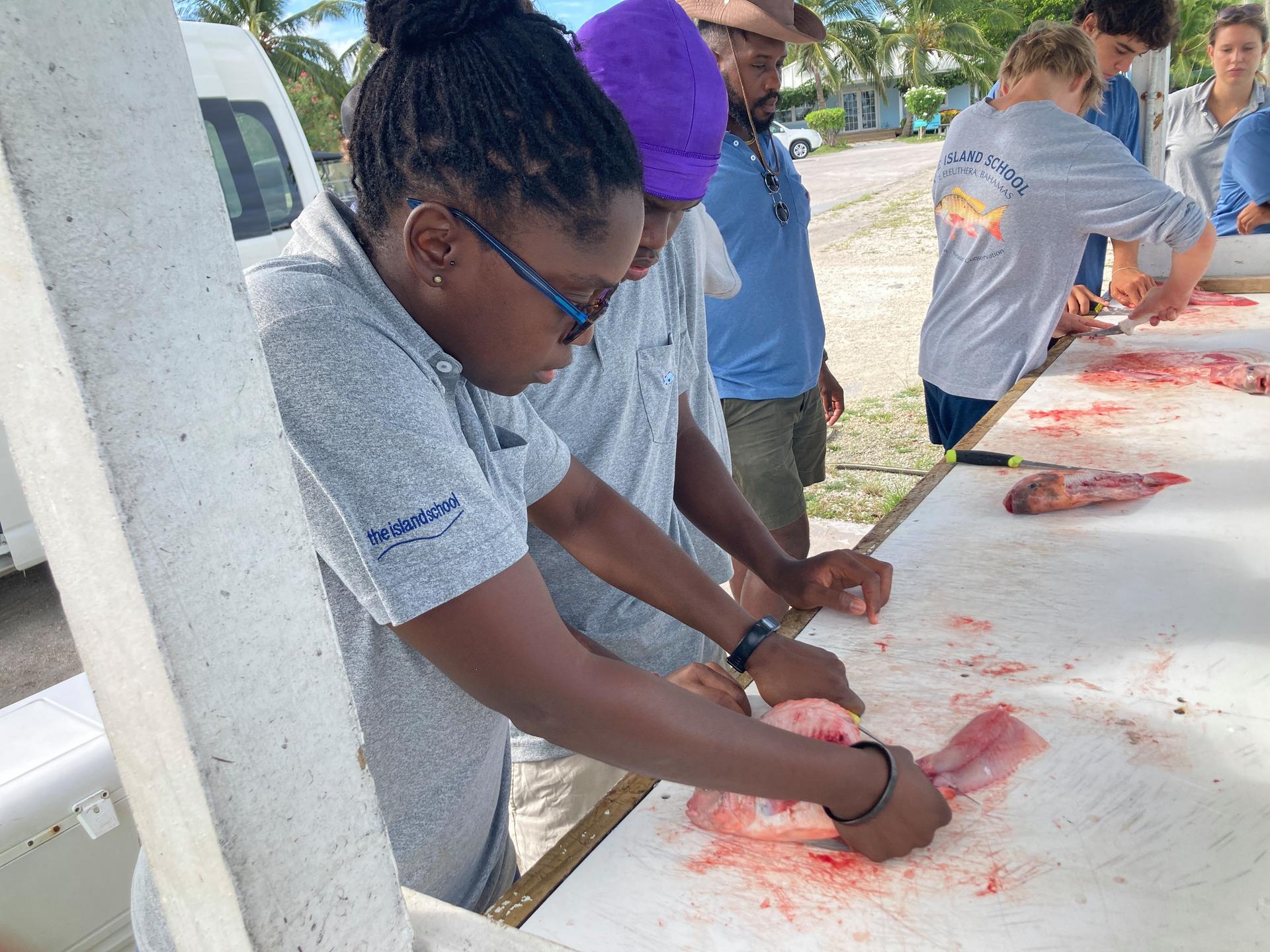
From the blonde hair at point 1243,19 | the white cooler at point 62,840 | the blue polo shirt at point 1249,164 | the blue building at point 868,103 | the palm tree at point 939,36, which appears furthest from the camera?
the blue building at point 868,103

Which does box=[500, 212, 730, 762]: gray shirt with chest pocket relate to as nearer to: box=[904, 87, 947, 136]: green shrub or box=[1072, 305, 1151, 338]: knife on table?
box=[1072, 305, 1151, 338]: knife on table

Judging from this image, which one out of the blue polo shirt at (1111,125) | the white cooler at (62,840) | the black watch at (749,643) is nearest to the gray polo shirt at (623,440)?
the black watch at (749,643)

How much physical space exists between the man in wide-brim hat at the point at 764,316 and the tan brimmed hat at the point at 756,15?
0.53ft

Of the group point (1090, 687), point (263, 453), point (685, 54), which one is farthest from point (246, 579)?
point (1090, 687)

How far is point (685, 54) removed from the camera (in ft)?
5.03

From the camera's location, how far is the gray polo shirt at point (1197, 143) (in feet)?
17.4

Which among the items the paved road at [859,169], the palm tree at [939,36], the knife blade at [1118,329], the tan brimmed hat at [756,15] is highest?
the palm tree at [939,36]

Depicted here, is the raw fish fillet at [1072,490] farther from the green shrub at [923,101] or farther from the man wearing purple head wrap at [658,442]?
the green shrub at [923,101]

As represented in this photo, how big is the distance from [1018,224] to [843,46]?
31.9 meters

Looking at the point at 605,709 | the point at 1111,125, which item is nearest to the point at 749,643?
the point at 605,709

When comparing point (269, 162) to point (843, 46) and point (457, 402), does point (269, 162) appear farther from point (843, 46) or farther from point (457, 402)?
point (843, 46)

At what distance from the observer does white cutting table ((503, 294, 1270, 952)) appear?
1085mm

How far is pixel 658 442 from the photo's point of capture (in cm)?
182

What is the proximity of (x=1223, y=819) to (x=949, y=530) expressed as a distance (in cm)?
93
